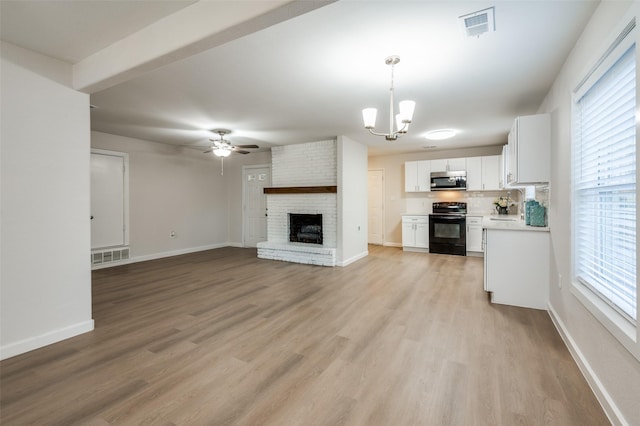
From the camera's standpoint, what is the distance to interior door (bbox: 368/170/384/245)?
26.2 ft

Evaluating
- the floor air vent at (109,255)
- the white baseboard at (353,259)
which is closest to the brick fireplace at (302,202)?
the white baseboard at (353,259)

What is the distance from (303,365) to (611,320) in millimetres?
1941

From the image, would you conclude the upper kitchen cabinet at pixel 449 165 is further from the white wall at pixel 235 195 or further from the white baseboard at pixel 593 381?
the white wall at pixel 235 195

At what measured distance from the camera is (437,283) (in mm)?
4344

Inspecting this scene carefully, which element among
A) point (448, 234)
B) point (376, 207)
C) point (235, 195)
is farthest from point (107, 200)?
point (448, 234)

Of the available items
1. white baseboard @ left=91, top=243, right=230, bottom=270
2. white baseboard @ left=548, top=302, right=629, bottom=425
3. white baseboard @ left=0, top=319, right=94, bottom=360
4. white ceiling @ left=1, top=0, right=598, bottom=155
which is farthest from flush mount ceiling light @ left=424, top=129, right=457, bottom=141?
white baseboard @ left=91, top=243, right=230, bottom=270

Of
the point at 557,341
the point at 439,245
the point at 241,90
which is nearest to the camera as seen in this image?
the point at 557,341

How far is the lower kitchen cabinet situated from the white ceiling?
5.61 ft

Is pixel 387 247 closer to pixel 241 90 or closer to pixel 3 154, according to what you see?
pixel 241 90

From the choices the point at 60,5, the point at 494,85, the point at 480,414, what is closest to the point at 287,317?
the point at 480,414

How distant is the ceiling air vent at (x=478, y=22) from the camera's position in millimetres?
1947

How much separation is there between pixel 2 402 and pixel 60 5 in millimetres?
2591

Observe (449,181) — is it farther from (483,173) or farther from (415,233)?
(415,233)

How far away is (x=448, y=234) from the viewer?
6.56 metres
